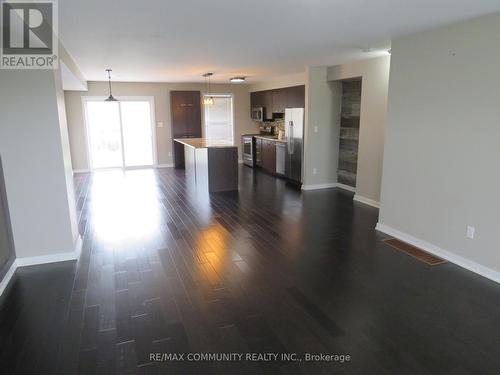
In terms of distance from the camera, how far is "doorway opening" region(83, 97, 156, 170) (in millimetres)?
9203

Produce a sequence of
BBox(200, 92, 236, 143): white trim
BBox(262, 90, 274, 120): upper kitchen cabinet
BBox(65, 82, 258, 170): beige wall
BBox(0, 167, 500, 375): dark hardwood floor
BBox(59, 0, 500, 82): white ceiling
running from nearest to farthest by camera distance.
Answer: BBox(0, 167, 500, 375): dark hardwood floor
BBox(59, 0, 500, 82): white ceiling
BBox(65, 82, 258, 170): beige wall
BBox(262, 90, 274, 120): upper kitchen cabinet
BBox(200, 92, 236, 143): white trim

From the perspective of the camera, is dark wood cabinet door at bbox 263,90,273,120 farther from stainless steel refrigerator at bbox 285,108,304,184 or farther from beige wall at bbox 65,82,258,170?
stainless steel refrigerator at bbox 285,108,304,184

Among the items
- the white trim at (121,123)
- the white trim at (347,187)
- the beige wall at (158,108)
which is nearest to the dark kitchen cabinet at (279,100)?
the beige wall at (158,108)

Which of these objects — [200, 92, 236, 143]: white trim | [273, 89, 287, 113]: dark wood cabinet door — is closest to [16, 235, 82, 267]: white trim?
[273, 89, 287, 113]: dark wood cabinet door

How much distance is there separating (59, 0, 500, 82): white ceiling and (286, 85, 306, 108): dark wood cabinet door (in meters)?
1.77

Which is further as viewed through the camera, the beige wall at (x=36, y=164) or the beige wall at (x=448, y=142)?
the beige wall at (x=36, y=164)

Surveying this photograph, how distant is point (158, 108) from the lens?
9.65 metres

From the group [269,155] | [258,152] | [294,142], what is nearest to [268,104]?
[258,152]

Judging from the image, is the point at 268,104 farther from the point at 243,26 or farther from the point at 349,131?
the point at 243,26

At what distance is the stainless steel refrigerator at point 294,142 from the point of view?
7.14 m

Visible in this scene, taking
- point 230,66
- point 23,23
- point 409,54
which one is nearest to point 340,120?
point 230,66

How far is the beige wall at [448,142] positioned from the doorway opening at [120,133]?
7314mm

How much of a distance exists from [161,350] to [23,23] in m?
2.85

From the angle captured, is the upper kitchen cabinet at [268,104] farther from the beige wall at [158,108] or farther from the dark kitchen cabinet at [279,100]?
the beige wall at [158,108]
